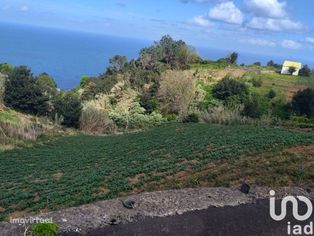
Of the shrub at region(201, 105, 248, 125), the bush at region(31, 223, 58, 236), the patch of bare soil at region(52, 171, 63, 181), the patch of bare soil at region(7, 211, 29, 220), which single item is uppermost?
the bush at region(31, 223, 58, 236)

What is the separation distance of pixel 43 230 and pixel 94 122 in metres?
36.7

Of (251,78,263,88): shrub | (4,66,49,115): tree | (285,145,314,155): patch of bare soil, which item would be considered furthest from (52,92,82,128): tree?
(285,145,314,155): patch of bare soil

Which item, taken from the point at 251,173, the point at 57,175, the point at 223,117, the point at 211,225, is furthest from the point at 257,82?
the point at 211,225

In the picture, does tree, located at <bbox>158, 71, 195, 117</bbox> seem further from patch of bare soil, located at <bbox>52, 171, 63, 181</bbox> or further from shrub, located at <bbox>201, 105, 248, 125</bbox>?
patch of bare soil, located at <bbox>52, 171, 63, 181</bbox>

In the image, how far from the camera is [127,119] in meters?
50.6

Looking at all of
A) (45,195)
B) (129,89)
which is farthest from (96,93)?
(45,195)

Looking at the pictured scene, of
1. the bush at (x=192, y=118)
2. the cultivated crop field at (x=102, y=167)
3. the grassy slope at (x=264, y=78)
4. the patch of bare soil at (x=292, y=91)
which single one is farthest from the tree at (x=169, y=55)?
the cultivated crop field at (x=102, y=167)

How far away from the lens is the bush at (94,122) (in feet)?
154

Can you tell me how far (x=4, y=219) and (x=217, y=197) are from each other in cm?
646

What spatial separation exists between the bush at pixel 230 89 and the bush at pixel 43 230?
4374 cm

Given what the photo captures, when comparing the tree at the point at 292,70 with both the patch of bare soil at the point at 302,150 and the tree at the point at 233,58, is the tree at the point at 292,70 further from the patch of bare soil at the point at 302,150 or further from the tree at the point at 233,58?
the patch of bare soil at the point at 302,150

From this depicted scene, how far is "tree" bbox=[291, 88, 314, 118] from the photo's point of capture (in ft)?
147

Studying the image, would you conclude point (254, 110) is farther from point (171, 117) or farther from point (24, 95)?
point (24, 95)

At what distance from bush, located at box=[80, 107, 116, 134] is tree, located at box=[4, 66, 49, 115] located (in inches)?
222
